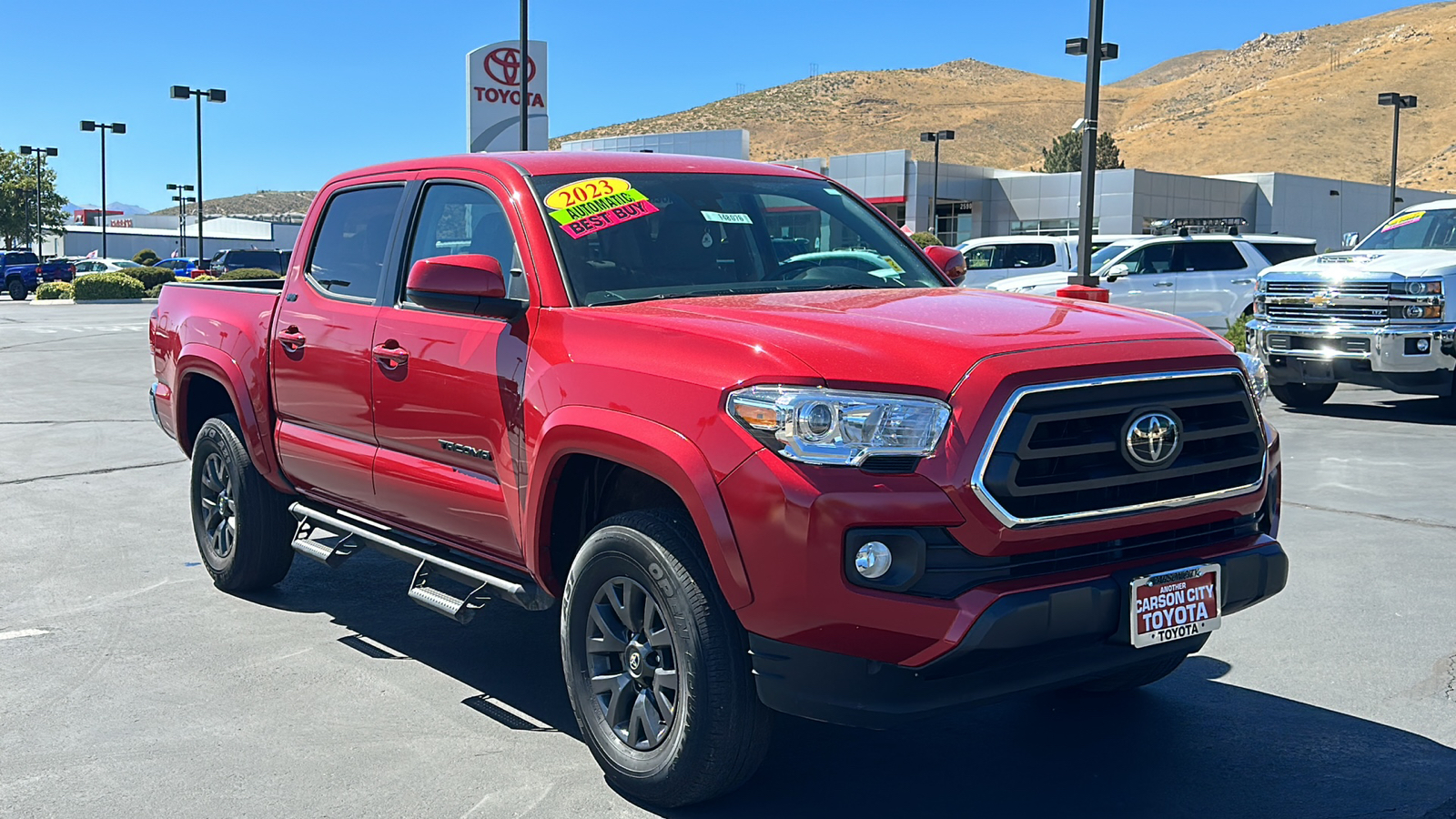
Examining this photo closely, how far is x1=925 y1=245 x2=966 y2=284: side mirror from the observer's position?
5527 mm

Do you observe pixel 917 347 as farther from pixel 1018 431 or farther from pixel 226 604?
pixel 226 604

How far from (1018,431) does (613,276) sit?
65.2 inches

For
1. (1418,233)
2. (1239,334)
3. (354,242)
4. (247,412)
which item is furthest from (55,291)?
(354,242)

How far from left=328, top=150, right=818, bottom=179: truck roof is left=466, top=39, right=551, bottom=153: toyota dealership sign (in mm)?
24183

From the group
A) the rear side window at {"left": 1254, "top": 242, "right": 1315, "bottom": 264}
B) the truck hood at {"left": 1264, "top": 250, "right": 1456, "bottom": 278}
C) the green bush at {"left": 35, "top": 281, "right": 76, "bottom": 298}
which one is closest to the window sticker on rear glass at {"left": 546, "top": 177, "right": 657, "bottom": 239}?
the truck hood at {"left": 1264, "top": 250, "right": 1456, "bottom": 278}

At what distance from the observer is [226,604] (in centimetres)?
637

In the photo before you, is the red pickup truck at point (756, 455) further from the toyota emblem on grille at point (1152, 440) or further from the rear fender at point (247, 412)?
the rear fender at point (247, 412)

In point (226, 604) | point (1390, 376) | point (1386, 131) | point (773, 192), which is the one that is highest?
point (1386, 131)

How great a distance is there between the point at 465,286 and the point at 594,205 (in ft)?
2.06

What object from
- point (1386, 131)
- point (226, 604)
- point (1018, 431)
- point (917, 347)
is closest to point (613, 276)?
point (917, 347)

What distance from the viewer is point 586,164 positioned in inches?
198

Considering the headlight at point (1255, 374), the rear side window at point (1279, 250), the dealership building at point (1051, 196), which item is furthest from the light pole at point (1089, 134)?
the dealership building at point (1051, 196)

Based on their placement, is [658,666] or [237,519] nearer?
[658,666]

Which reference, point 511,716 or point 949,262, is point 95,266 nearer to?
point 949,262
